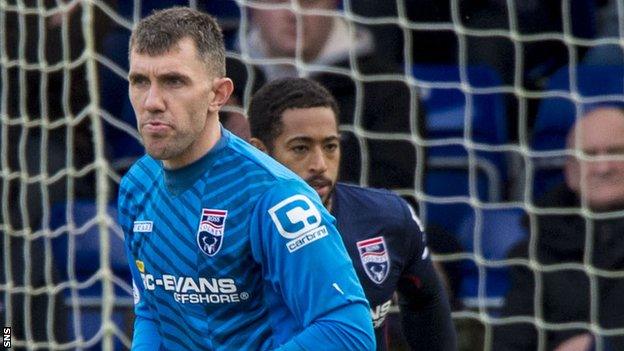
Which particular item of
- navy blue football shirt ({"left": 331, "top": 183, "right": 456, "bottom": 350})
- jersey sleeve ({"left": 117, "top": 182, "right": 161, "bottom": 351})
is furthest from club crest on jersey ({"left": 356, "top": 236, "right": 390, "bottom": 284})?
jersey sleeve ({"left": 117, "top": 182, "right": 161, "bottom": 351})

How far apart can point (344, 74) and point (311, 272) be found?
111 inches

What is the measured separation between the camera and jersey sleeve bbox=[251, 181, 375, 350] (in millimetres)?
2893

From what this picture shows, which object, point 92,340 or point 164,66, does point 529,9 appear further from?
point 164,66

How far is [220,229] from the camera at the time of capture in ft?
9.89

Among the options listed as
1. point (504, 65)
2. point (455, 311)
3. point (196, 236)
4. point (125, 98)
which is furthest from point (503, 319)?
point (196, 236)

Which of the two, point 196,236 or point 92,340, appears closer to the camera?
point 196,236

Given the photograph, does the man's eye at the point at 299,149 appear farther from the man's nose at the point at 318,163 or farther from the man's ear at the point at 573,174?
the man's ear at the point at 573,174

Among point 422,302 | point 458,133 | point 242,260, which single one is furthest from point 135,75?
point 458,133

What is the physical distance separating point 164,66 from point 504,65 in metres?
3.30

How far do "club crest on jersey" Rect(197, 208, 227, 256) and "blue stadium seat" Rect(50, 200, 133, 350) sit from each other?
2.52 meters

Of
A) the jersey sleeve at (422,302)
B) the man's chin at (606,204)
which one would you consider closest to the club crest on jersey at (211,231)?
the jersey sleeve at (422,302)

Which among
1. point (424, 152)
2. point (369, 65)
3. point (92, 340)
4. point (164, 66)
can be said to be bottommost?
point (92, 340)

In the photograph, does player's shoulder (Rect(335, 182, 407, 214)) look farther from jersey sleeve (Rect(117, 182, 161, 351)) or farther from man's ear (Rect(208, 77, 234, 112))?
man's ear (Rect(208, 77, 234, 112))

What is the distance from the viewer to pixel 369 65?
5.76 m
